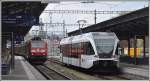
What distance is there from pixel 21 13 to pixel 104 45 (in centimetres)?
600

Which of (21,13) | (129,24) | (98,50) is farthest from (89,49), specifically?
(129,24)

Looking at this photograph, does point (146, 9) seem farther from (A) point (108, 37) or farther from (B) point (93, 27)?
(B) point (93, 27)

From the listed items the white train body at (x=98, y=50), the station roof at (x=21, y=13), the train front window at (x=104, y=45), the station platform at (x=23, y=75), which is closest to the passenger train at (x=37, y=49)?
the station platform at (x=23, y=75)

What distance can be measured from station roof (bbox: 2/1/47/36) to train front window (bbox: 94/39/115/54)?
404 centimetres

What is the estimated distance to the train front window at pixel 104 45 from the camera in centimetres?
2665

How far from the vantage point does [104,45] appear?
26.9m

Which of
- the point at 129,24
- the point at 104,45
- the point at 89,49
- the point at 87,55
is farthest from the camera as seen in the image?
the point at 129,24

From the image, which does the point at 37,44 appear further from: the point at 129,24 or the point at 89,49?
the point at 89,49

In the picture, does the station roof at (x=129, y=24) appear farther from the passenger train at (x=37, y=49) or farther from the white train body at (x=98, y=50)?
the white train body at (x=98, y=50)

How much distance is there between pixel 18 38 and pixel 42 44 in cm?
384

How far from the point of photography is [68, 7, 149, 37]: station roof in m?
35.3

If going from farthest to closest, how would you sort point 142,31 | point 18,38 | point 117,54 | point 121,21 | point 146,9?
point 18,38 < point 142,31 < point 121,21 < point 146,9 < point 117,54

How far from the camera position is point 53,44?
273 ft

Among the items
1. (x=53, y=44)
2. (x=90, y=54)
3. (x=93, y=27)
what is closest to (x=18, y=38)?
(x=93, y=27)
